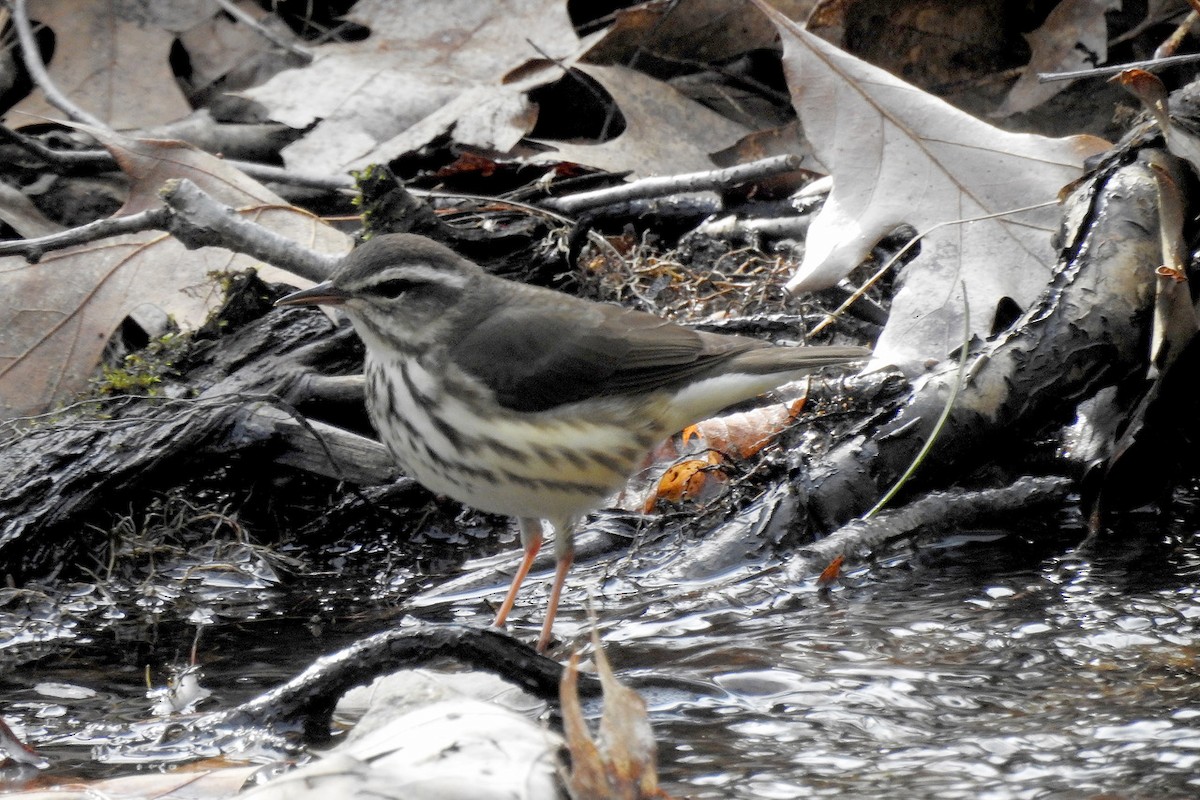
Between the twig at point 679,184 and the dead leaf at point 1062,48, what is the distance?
1424 mm

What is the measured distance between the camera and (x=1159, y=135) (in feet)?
16.1

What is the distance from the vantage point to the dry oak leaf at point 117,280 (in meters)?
5.72

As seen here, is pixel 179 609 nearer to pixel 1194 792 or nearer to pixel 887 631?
pixel 887 631

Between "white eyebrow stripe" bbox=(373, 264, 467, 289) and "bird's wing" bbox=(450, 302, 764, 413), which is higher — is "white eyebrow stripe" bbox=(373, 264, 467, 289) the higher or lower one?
the higher one

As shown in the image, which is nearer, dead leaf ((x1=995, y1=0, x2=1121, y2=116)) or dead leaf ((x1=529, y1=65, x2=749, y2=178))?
dead leaf ((x1=529, y1=65, x2=749, y2=178))

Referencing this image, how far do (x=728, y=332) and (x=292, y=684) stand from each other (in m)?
3.01

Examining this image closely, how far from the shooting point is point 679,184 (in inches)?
258

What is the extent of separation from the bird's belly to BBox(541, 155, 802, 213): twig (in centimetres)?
206

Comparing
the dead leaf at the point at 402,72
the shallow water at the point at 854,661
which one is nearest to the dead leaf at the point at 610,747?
the shallow water at the point at 854,661

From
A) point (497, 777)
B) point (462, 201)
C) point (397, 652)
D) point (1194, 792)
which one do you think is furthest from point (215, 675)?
point (462, 201)

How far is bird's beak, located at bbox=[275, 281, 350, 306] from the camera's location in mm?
4531

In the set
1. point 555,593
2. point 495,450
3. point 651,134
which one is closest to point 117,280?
point 495,450

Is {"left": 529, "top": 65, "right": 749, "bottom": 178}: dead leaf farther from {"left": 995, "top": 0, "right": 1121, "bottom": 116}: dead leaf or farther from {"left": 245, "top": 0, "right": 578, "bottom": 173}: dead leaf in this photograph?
{"left": 995, "top": 0, "right": 1121, "bottom": 116}: dead leaf

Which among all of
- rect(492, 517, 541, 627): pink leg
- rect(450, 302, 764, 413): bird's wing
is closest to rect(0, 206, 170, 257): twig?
rect(450, 302, 764, 413): bird's wing
